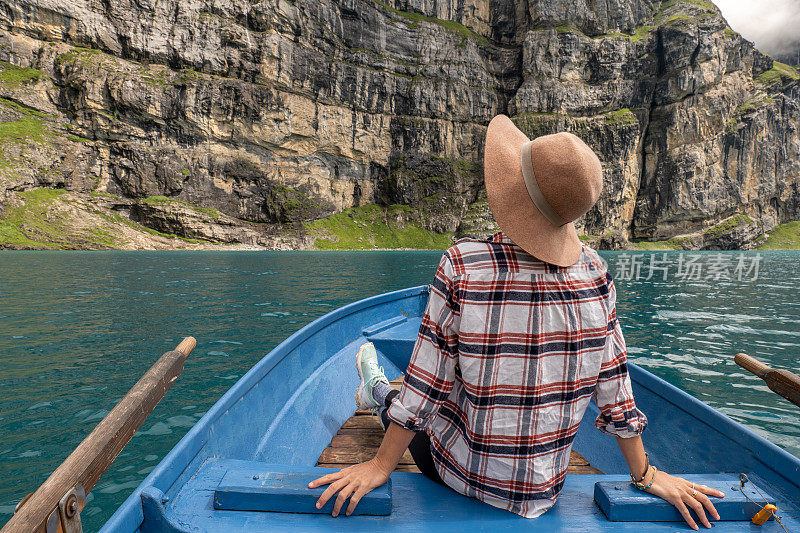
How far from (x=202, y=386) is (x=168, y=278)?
61.7 feet

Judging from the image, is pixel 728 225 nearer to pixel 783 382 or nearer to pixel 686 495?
pixel 783 382

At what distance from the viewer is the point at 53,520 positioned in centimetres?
135

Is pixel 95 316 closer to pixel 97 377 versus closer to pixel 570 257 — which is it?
pixel 97 377

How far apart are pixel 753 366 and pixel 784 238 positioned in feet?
438

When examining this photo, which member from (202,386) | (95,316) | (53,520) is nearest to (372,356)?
(53,520)

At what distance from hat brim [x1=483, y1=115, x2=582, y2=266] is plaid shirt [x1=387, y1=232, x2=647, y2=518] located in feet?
0.18

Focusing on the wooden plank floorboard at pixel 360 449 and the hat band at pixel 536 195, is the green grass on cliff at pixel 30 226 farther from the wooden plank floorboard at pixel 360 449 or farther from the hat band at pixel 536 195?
the hat band at pixel 536 195

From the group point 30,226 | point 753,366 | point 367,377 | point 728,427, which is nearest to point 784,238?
point 753,366

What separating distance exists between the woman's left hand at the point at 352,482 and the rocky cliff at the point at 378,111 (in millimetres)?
71217

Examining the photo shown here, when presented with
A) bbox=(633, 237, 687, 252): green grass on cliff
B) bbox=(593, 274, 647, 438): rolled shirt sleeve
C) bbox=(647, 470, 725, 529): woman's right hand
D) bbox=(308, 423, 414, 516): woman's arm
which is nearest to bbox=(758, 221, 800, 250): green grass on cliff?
bbox=(633, 237, 687, 252): green grass on cliff

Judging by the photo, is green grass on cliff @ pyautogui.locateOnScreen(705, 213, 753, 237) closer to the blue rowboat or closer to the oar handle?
the oar handle

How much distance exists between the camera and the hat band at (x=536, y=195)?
55.2 inches

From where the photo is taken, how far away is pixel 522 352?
145cm

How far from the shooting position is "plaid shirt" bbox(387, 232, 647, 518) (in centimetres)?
142
